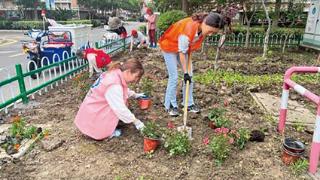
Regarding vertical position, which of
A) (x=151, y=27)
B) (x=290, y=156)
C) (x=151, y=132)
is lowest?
(x=290, y=156)

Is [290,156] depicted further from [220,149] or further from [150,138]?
[150,138]

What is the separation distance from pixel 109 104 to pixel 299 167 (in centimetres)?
196

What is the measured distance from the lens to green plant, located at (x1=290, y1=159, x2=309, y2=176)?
9.11ft

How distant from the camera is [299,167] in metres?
2.80

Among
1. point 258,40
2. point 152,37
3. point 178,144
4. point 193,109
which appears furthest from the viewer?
point 152,37

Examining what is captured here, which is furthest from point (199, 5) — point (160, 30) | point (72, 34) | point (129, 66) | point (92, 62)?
point (129, 66)

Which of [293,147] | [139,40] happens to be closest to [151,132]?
[293,147]

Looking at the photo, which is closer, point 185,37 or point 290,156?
point 290,156

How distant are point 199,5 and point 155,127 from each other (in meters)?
12.3

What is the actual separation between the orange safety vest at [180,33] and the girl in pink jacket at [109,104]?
74 centimetres

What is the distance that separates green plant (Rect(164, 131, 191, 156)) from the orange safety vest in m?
1.23

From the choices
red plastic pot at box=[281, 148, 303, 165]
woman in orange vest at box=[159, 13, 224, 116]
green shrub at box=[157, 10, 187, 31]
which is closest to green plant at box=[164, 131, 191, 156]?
woman in orange vest at box=[159, 13, 224, 116]

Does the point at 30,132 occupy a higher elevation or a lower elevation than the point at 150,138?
lower

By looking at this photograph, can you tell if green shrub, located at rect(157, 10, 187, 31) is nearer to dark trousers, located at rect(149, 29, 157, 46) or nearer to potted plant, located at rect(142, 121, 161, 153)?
dark trousers, located at rect(149, 29, 157, 46)
